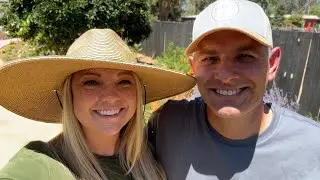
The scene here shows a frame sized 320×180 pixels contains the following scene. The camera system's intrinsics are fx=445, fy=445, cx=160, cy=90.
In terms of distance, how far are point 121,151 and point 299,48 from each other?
694 cm

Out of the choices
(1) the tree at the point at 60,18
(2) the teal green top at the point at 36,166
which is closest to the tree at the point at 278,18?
(1) the tree at the point at 60,18

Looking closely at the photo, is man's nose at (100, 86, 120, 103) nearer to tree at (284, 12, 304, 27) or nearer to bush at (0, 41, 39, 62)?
bush at (0, 41, 39, 62)

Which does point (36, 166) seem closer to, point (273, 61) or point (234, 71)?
point (234, 71)

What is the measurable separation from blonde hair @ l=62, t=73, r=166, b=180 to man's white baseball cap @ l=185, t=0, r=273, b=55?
52cm

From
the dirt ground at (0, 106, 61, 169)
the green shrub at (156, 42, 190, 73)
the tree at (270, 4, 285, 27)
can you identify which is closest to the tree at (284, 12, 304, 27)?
the tree at (270, 4, 285, 27)

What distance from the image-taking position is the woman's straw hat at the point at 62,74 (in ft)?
7.39

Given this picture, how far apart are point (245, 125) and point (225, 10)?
608mm

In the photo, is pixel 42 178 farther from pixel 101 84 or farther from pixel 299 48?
pixel 299 48

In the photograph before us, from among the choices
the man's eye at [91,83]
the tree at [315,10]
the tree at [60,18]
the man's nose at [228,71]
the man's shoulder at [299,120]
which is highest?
the man's nose at [228,71]

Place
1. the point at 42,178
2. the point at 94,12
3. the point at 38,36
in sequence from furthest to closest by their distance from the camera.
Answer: the point at 38,36, the point at 94,12, the point at 42,178

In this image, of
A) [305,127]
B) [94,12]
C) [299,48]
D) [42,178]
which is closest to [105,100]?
[42,178]

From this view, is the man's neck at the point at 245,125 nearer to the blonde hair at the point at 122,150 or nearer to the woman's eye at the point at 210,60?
the woman's eye at the point at 210,60

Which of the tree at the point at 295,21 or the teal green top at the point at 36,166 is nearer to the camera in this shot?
the teal green top at the point at 36,166

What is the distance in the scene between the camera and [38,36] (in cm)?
1159
